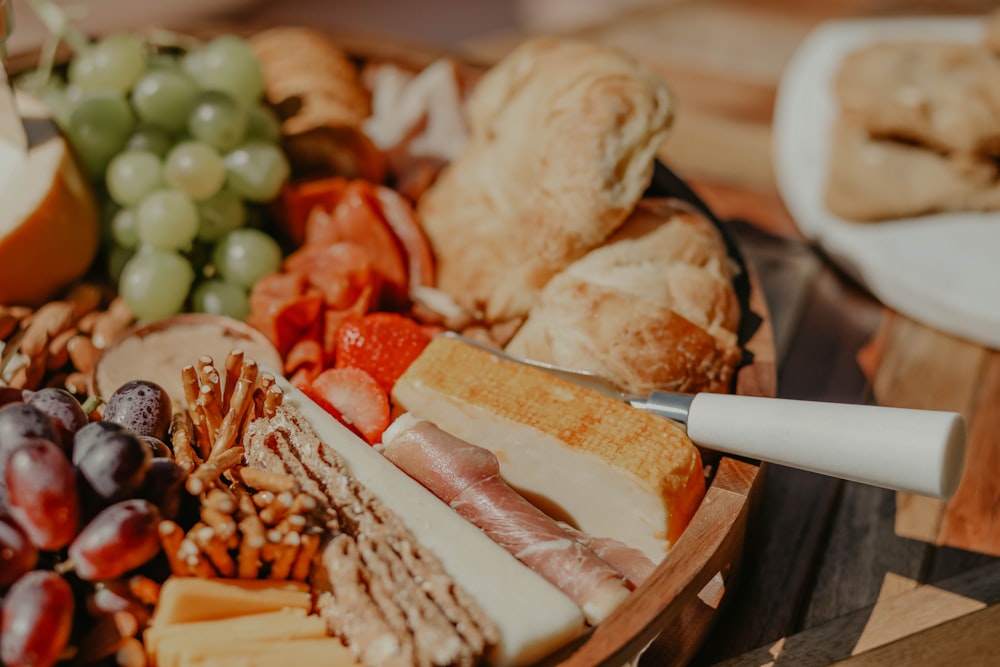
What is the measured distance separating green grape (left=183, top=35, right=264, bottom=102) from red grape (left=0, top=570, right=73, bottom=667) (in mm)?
1005

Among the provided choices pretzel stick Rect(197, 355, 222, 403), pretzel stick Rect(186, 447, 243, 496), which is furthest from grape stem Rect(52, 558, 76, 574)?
pretzel stick Rect(197, 355, 222, 403)

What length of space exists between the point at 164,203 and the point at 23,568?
69 centimetres

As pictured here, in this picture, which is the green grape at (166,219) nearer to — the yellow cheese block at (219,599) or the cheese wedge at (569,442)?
the cheese wedge at (569,442)

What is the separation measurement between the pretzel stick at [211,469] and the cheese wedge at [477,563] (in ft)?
0.35

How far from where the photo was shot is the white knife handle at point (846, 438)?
34.1 inches

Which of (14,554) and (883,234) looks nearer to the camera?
(14,554)

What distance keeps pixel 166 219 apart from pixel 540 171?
613 mm

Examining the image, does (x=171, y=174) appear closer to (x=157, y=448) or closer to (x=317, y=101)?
(x=317, y=101)

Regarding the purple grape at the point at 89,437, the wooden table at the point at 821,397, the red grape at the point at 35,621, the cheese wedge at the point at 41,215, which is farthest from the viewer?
the cheese wedge at the point at 41,215

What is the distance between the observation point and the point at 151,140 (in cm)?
139

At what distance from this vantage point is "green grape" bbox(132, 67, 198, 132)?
1400 mm

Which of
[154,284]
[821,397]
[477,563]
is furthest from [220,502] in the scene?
[821,397]

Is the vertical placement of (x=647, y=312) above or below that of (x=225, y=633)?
→ above

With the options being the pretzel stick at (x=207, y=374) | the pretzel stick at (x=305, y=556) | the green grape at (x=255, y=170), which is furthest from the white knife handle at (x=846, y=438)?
the green grape at (x=255, y=170)
